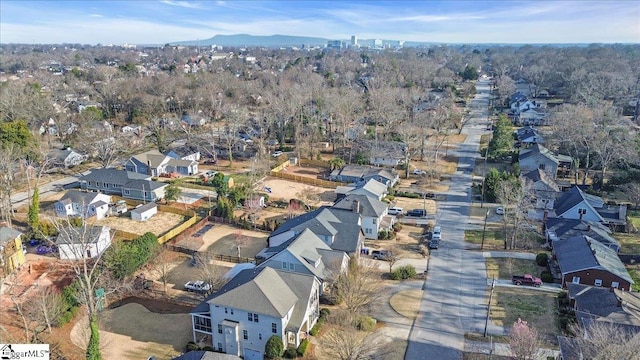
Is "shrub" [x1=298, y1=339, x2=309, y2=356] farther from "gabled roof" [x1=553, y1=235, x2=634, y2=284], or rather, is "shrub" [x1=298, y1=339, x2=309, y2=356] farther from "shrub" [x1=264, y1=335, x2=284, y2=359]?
"gabled roof" [x1=553, y1=235, x2=634, y2=284]

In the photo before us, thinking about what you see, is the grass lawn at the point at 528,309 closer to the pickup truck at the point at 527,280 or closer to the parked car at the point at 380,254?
the pickup truck at the point at 527,280

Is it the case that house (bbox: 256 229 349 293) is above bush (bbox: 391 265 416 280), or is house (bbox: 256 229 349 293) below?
above

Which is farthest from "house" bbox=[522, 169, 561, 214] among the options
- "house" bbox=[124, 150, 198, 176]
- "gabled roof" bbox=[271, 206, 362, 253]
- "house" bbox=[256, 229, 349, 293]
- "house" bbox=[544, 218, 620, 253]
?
"house" bbox=[124, 150, 198, 176]

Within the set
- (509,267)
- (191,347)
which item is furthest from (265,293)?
(509,267)

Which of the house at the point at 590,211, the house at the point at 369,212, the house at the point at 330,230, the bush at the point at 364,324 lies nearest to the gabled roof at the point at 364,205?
the house at the point at 369,212

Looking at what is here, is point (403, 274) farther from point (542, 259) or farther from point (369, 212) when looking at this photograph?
point (542, 259)

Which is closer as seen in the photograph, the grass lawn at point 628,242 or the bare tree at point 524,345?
the bare tree at point 524,345

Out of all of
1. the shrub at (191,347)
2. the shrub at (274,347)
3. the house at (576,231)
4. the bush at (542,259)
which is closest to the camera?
the shrub at (274,347)
